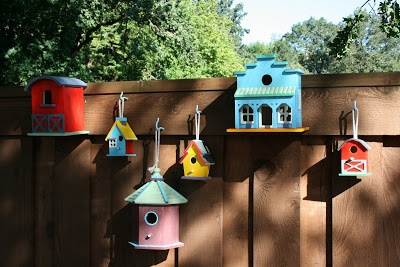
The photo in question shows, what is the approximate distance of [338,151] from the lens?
1768 millimetres

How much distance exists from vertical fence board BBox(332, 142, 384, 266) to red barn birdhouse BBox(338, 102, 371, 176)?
52 mm

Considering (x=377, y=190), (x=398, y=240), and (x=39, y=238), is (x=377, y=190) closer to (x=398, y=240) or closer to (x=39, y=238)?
(x=398, y=240)

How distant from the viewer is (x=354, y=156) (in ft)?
5.50

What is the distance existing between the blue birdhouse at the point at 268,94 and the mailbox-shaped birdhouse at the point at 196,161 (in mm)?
164

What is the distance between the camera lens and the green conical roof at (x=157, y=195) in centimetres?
192

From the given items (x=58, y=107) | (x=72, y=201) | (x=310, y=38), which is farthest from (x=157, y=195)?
(x=310, y=38)

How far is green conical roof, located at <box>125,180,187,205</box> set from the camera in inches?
75.5

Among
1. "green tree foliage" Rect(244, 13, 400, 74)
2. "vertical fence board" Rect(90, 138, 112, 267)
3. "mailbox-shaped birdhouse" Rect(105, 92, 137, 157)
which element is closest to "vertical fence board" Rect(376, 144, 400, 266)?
"mailbox-shaped birdhouse" Rect(105, 92, 137, 157)

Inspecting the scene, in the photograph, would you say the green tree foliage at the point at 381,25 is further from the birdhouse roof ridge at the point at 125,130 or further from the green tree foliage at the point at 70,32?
the green tree foliage at the point at 70,32

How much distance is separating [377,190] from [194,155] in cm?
63

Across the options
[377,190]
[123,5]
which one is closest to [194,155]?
[377,190]

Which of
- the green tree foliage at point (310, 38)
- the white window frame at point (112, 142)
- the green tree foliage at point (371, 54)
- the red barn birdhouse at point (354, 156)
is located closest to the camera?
the red barn birdhouse at point (354, 156)

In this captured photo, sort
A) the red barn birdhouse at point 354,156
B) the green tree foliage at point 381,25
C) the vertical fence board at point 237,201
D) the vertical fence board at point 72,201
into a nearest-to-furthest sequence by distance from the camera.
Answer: the red barn birdhouse at point 354,156
the vertical fence board at point 237,201
the vertical fence board at point 72,201
the green tree foliage at point 381,25

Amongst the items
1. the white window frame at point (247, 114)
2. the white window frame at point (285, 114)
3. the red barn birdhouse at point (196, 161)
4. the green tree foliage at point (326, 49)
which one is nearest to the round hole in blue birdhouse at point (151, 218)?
the red barn birdhouse at point (196, 161)
